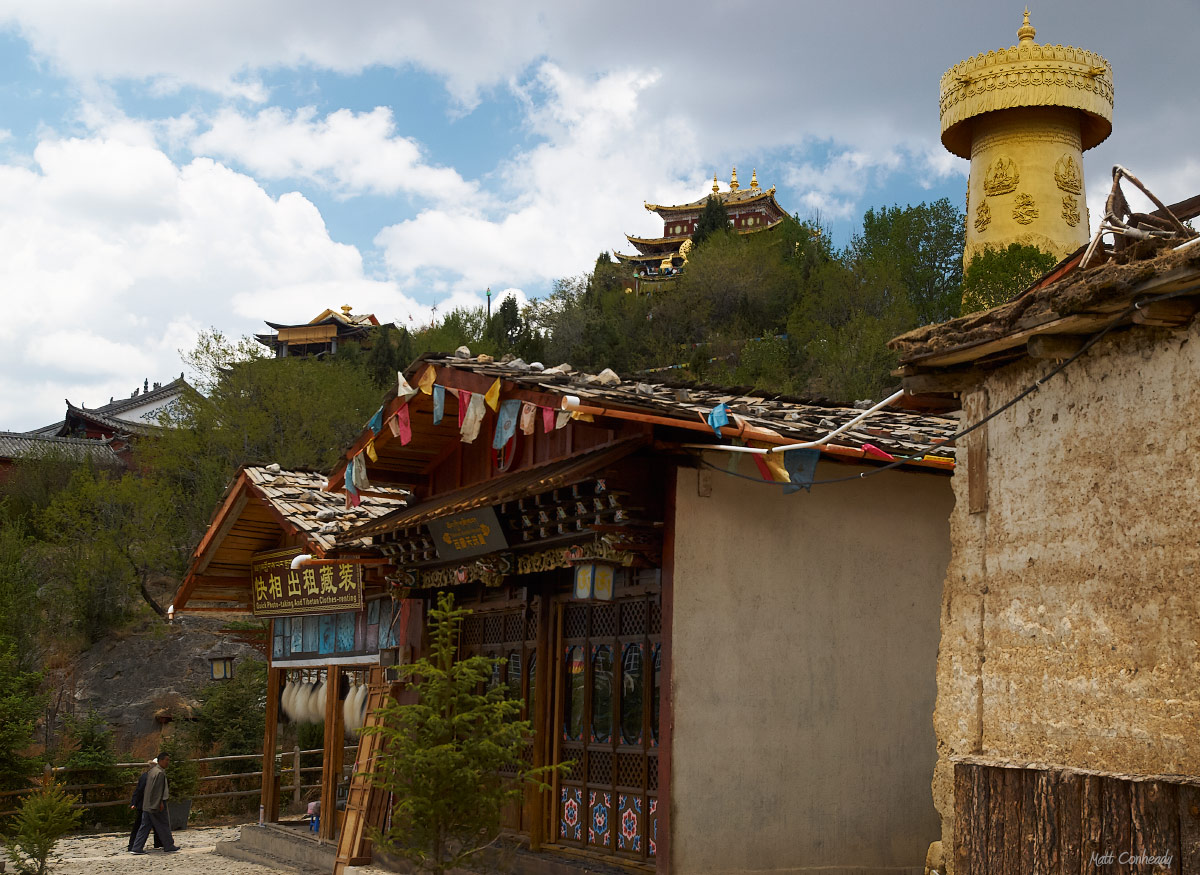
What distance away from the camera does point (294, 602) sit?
656 inches

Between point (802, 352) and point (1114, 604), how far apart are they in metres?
32.2

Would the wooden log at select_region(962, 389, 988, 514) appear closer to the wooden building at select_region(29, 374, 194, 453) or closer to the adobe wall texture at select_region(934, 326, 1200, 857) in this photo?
the adobe wall texture at select_region(934, 326, 1200, 857)

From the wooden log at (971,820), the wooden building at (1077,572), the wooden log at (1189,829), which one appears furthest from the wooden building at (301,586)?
the wooden log at (1189,829)

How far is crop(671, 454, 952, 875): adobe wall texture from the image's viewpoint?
926 centimetres

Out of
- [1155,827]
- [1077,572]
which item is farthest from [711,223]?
[1155,827]

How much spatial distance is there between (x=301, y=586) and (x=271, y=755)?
277 cm

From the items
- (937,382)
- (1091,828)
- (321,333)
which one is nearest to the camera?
(1091,828)

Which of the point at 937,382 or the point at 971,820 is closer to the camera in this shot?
the point at 971,820

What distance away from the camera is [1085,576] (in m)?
5.76

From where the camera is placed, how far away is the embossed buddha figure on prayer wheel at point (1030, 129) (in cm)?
2845

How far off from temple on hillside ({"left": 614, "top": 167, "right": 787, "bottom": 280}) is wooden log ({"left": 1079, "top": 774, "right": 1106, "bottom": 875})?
5303cm

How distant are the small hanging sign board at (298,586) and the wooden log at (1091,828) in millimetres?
10935

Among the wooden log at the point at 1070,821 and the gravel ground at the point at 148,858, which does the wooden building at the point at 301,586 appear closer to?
the gravel ground at the point at 148,858

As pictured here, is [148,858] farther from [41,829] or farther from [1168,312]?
[1168,312]
